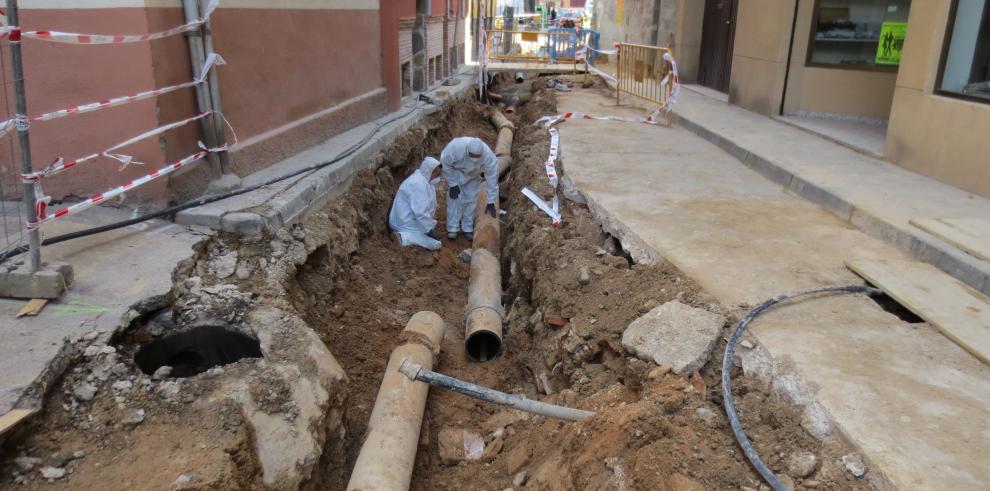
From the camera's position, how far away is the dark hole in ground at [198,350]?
149 inches

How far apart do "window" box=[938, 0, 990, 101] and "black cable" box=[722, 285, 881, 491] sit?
11.6 feet

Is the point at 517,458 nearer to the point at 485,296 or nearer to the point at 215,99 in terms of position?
the point at 485,296

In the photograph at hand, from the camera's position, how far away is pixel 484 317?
5.42 m

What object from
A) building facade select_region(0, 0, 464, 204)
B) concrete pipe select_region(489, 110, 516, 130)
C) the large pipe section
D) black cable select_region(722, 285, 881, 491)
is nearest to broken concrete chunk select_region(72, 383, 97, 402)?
building facade select_region(0, 0, 464, 204)

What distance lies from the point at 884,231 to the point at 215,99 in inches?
210

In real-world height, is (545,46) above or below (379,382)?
above

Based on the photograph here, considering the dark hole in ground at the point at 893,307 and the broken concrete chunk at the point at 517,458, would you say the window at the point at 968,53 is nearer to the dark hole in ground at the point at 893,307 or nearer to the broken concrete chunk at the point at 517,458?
the dark hole in ground at the point at 893,307

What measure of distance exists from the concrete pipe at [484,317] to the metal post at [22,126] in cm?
293

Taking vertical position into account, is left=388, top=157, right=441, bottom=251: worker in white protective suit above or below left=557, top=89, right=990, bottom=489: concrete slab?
below

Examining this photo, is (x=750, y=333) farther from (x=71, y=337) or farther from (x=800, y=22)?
(x=800, y=22)

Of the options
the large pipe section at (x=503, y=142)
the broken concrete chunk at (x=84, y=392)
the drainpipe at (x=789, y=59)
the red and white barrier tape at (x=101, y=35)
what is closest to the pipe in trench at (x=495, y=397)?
the broken concrete chunk at (x=84, y=392)

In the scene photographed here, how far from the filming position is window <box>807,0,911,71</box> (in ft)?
29.6

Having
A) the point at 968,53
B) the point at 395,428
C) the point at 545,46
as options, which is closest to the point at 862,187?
the point at 968,53

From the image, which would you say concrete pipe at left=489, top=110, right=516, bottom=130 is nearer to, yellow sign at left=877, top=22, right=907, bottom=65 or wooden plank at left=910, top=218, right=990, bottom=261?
yellow sign at left=877, top=22, right=907, bottom=65
